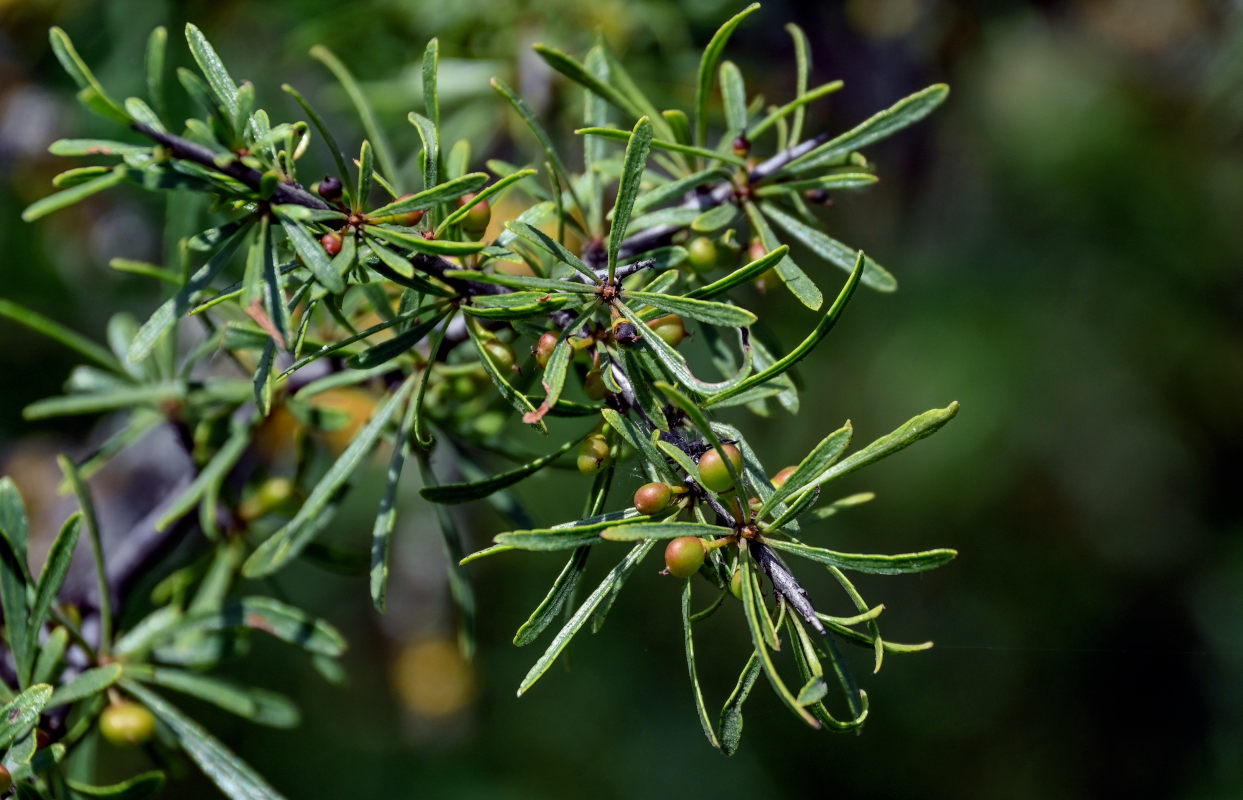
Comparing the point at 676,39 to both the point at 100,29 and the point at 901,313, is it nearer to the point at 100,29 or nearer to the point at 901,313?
the point at 100,29

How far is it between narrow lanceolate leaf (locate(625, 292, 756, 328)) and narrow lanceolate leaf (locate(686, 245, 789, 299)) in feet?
0.05

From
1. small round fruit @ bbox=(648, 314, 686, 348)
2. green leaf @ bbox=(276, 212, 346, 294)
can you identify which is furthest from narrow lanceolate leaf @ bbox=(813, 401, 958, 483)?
green leaf @ bbox=(276, 212, 346, 294)

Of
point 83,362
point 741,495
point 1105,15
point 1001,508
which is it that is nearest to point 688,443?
point 741,495

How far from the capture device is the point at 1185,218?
6.95 feet

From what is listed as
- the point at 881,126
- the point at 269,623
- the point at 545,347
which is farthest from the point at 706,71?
the point at 269,623

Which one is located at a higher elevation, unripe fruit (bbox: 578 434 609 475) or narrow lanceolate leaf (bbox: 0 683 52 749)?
unripe fruit (bbox: 578 434 609 475)

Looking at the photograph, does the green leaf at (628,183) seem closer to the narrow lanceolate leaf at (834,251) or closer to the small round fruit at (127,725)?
the narrow lanceolate leaf at (834,251)

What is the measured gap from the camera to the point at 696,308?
0.41 m

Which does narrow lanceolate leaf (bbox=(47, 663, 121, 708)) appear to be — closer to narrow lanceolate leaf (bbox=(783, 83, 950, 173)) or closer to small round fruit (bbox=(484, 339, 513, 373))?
small round fruit (bbox=(484, 339, 513, 373))

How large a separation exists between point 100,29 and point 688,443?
4.46ft

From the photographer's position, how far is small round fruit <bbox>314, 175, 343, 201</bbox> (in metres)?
0.41

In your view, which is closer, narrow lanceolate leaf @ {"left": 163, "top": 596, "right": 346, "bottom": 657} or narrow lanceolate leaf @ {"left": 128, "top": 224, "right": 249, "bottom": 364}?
narrow lanceolate leaf @ {"left": 128, "top": 224, "right": 249, "bottom": 364}

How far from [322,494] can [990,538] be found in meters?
2.19

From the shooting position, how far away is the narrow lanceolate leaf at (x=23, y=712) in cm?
46
